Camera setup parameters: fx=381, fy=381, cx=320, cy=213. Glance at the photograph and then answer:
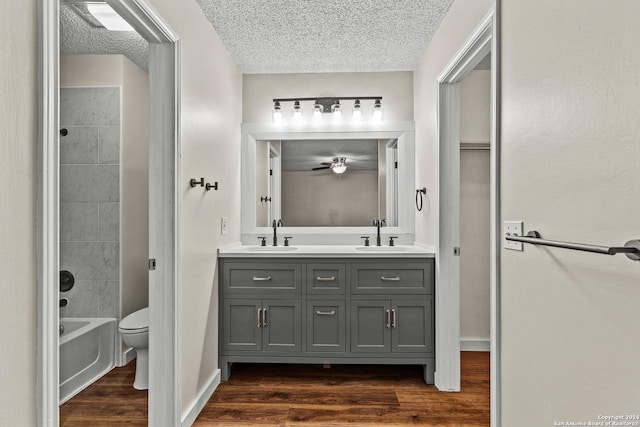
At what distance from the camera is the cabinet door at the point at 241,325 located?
2674 millimetres

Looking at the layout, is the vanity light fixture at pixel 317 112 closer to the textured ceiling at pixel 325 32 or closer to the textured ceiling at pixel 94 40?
the textured ceiling at pixel 325 32

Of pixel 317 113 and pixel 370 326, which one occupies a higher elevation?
pixel 317 113

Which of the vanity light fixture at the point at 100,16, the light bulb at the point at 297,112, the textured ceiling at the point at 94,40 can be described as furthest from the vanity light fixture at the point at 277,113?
the vanity light fixture at the point at 100,16

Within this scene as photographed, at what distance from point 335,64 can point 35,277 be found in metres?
2.69

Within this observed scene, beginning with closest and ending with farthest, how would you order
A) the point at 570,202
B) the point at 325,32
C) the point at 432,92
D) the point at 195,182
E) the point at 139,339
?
the point at 570,202, the point at 195,182, the point at 139,339, the point at 325,32, the point at 432,92

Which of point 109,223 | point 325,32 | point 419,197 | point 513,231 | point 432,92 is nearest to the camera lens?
point 513,231

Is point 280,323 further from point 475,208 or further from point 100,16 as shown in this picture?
point 100,16

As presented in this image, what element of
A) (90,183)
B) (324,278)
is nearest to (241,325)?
(324,278)

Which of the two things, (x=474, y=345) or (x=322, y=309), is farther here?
(x=474, y=345)

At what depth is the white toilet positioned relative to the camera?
2.35 m

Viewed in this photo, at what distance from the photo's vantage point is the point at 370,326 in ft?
8.70

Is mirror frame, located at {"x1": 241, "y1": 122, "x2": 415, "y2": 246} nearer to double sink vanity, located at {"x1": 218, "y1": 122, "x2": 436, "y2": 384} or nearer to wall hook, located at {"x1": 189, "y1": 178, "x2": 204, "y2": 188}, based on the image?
double sink vanity, located at {"x1": 218, "y1": 122, "x2": 436, "y2": 384}

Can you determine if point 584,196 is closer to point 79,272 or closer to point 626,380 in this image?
point 626,380

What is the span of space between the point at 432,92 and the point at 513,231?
1.57 meters
